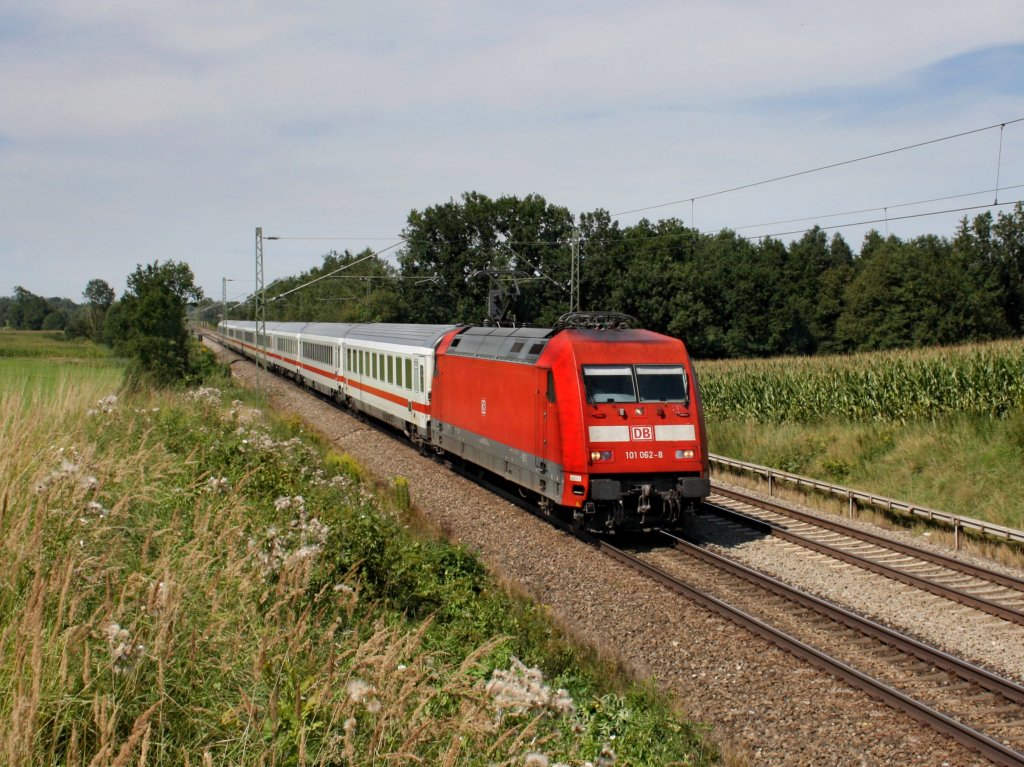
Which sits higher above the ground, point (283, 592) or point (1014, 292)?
point (1014, 292)

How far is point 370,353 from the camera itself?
26734mm

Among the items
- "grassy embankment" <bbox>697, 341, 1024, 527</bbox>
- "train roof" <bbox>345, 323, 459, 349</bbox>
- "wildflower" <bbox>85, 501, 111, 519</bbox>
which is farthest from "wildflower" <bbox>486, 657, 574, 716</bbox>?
"train roof" <bbox>345, 323, 459, 349</bbox>

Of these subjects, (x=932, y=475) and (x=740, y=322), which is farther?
(x=740, y=322)

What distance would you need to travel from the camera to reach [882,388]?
70.8 feet

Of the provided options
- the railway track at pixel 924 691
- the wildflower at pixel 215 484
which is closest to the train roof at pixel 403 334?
the wildflower at pixel 215 484

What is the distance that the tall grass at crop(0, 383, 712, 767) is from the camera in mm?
4082

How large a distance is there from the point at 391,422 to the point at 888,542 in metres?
14.4

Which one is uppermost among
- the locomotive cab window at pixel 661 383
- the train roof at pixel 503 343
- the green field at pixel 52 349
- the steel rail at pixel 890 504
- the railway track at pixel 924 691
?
the train roof at pixel 503 343

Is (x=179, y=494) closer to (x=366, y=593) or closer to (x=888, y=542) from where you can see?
(x=366, y=593)

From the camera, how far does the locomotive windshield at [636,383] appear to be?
12828mm

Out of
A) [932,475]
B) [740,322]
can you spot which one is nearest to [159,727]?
[932,475]

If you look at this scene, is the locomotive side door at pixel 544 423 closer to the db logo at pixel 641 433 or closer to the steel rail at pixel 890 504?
the db logo at pixel 641 433

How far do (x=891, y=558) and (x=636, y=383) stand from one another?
14.3ft

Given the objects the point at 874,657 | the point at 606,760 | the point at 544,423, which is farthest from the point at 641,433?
the point at 606,760
